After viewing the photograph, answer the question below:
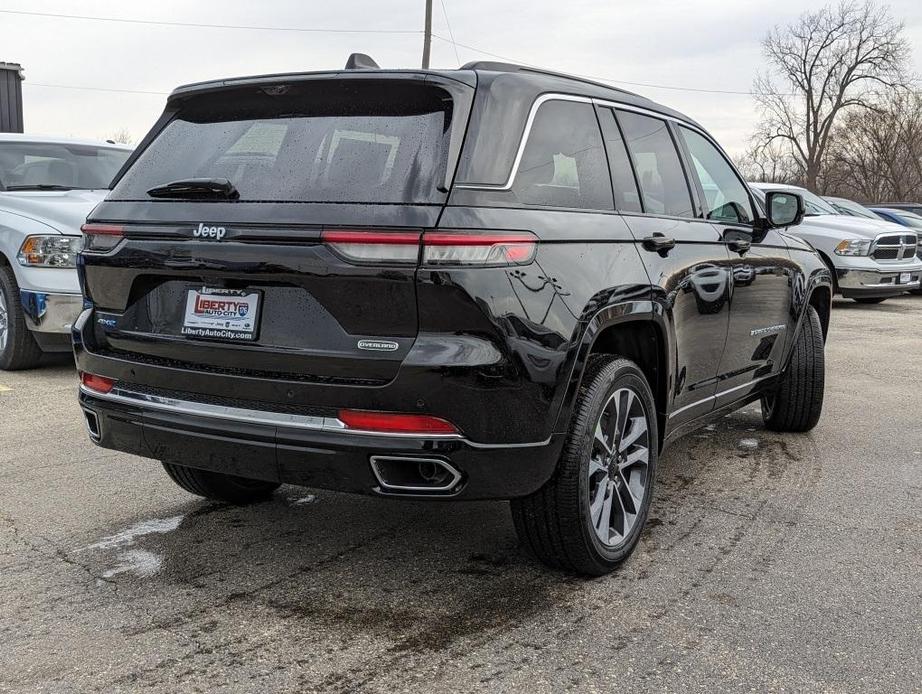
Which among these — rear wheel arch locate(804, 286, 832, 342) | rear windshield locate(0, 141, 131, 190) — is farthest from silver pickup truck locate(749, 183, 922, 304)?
rear windshield locate(0, 141, 131, 190)

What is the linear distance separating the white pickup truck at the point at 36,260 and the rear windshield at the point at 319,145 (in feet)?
13.0

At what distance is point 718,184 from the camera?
4.78m

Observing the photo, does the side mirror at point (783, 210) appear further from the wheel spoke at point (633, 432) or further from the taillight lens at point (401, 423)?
the taillight lens at point (401, 423)

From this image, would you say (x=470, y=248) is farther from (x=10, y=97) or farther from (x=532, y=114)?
(x=10, y=97)

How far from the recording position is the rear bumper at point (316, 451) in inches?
116

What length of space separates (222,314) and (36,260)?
471 centimetres

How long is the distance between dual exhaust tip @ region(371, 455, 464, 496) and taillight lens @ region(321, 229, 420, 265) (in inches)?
23.4

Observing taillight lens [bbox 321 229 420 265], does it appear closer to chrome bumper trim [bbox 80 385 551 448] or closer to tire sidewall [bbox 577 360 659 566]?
chrome bumper trim [bbox 80 385 551 448]

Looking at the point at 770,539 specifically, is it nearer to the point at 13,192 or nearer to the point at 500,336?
the point at 500,336

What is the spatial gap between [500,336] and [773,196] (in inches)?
114

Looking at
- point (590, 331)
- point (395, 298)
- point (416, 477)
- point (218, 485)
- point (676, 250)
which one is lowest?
point (218, 485)

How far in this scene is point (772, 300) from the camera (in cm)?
504

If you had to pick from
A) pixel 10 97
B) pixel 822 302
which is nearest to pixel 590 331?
pixel 822 302

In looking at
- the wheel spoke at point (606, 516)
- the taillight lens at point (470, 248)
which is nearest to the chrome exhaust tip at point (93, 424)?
the taillight lens at point (470, 248)
